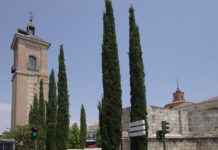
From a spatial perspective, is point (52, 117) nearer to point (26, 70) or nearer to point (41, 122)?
point (41, 122)

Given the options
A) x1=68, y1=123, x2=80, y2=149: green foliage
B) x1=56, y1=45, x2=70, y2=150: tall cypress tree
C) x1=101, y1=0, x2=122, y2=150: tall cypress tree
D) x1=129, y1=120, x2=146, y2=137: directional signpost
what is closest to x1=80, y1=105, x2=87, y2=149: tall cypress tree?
x1=68, y1=123, x2=80, y2=149: green foliage

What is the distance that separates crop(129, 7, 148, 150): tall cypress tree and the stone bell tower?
136ft

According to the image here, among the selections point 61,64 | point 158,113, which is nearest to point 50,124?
point 61,64

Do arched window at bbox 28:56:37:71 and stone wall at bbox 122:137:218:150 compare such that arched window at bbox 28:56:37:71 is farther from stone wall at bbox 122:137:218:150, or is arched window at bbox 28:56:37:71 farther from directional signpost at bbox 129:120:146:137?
directional signpost at bbox 129:120:146:137

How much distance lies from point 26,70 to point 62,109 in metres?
32.7

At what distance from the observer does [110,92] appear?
23609 mm

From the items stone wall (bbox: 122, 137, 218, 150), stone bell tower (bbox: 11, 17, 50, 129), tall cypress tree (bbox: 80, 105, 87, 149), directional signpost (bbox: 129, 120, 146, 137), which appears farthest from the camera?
stone bell tower (bbox: 11, 17, 50, 129)

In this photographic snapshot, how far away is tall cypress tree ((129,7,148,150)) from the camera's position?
75.9ft

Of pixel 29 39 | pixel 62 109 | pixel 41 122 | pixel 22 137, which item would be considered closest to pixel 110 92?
pixel 62 109

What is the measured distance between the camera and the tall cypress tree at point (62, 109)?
112 ft

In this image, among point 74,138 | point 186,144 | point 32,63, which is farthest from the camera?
point 32,63

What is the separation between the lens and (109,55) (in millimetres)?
24484

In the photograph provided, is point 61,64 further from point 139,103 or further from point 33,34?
point 33,34

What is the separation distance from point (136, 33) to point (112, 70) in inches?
146
